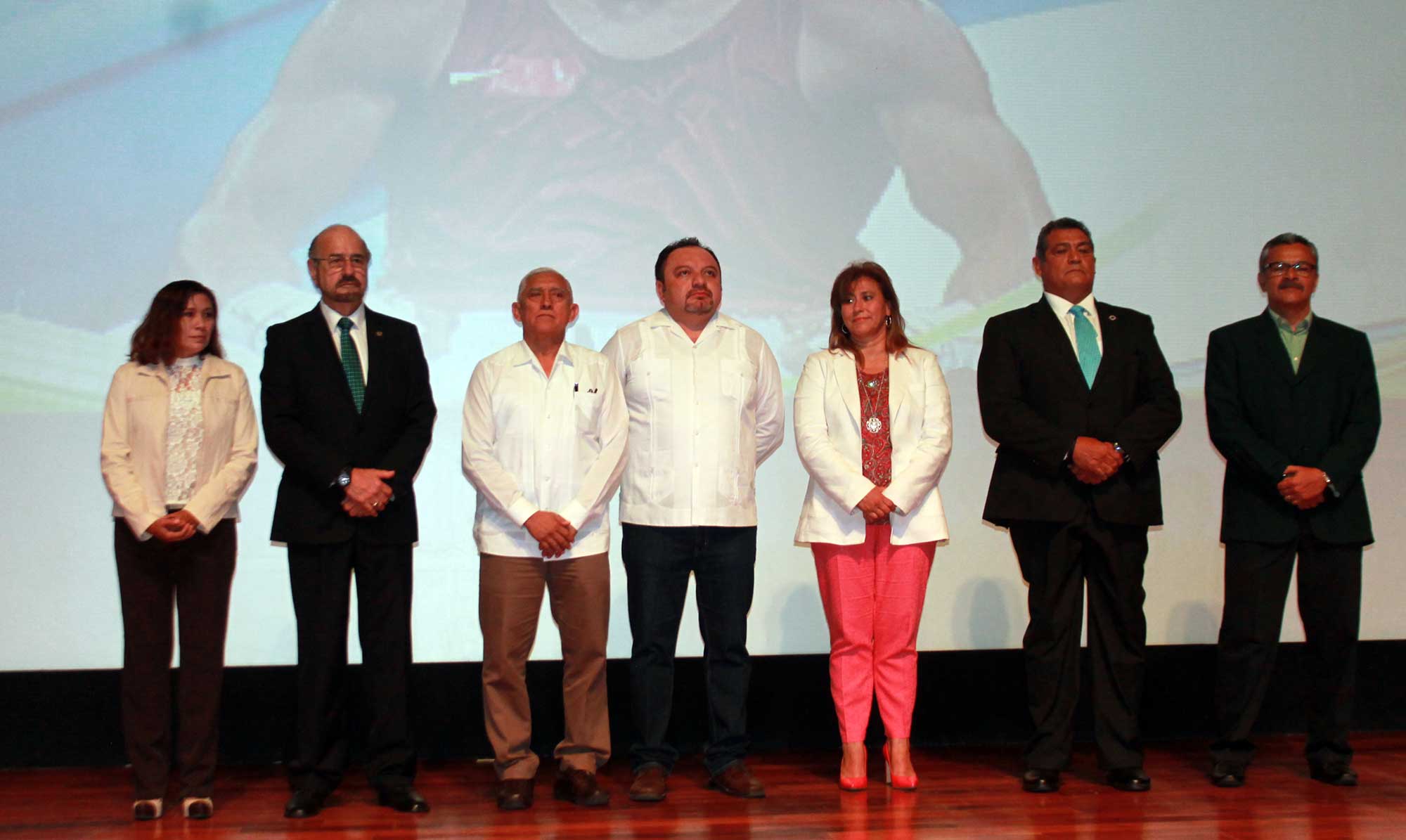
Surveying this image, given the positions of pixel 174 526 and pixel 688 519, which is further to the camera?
pixel 688 519

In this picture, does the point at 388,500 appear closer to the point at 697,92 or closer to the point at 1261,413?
the point at 697,92

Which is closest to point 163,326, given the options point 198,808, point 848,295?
point 198,808

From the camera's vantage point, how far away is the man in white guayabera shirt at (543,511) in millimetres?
3451

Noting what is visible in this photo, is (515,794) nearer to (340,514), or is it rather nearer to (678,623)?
(678,623)

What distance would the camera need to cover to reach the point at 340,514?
339 centimetres

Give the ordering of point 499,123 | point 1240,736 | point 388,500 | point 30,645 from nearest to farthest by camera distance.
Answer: point 388,500 → point 1240,736 → point 30,645 → point 499,123

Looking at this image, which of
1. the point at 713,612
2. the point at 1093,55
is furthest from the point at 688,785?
the point at 1093,55

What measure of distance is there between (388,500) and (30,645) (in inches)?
69.5

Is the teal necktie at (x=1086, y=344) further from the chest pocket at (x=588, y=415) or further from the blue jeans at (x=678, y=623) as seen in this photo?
A: the chest pocket at (x=588, y=415)

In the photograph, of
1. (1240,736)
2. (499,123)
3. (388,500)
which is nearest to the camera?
(388,500)

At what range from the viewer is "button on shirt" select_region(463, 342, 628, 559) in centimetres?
346

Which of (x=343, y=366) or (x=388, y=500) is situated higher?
(x=343, y=366)

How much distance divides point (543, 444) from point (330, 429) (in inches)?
24.6

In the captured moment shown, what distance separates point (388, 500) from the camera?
11.1 feet
